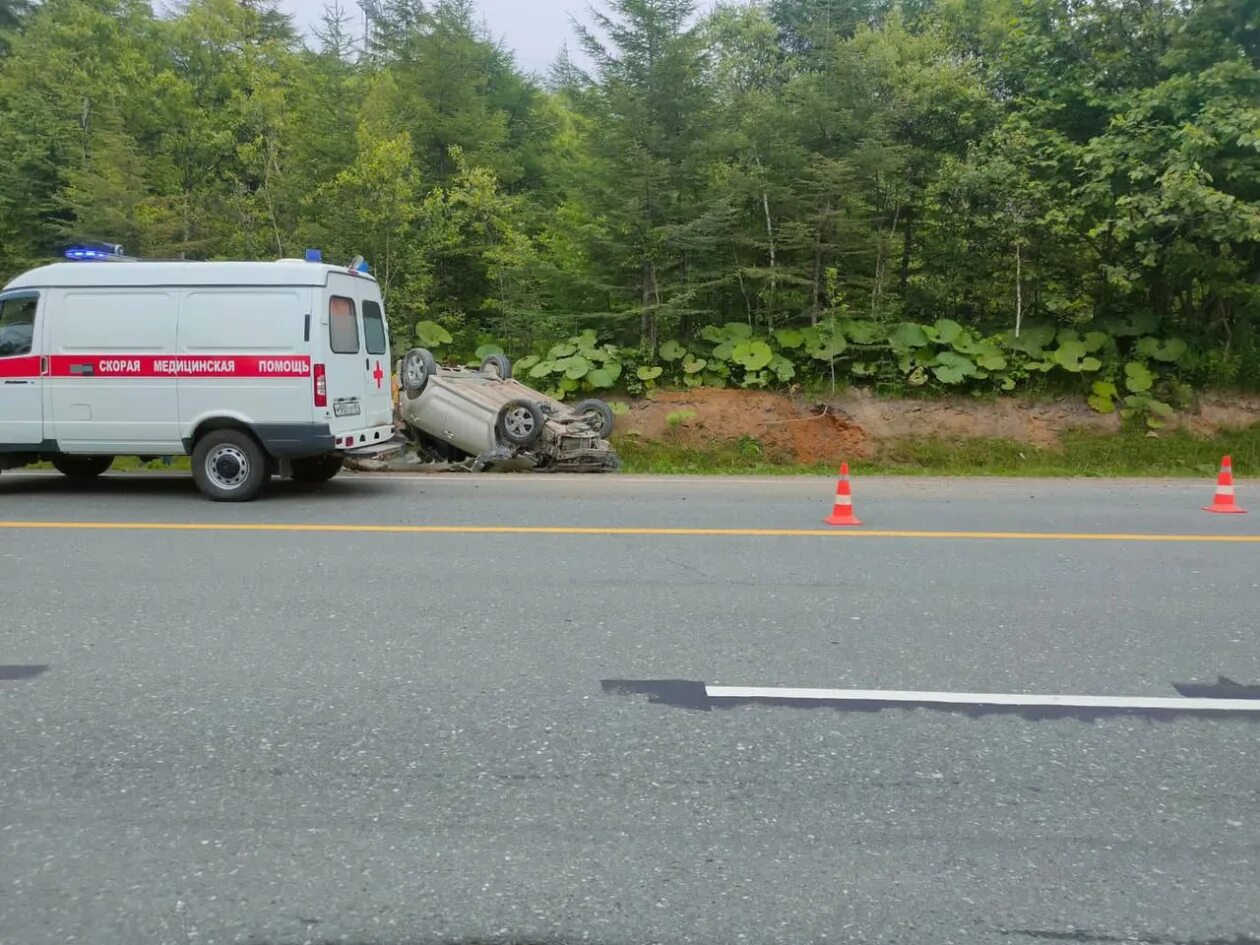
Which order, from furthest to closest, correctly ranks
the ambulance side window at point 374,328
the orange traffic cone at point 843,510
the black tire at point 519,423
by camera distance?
the black tire at point 519,423 → the ambulance side window at point 374,328 → the orange traffic cone at point 843,510

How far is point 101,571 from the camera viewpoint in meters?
7.24

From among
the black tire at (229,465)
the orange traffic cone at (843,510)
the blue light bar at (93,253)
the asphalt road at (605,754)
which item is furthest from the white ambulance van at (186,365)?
the orange traffic cone at (843,510)

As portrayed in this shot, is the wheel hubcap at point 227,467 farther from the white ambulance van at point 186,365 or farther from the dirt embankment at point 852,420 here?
the dirt embankment at point 852,420

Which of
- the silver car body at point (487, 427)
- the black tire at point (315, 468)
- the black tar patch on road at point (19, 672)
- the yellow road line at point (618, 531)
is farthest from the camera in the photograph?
the silver car body at point (487, 427)

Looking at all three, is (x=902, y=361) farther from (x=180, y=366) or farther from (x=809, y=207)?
(x=180, y=366)

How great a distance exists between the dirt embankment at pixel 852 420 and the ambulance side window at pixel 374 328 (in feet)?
21.3

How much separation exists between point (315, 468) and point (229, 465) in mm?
1451

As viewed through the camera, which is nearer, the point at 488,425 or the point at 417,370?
the point at 488,425

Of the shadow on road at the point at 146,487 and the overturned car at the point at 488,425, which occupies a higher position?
the overturned car at the point at 488,425

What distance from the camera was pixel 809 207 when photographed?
59.4ft

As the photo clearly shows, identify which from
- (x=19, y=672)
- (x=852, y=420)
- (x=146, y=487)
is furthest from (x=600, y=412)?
(x=19, y=672)

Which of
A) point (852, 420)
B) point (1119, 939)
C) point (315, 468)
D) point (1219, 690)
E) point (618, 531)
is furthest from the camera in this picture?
point (852, 420)

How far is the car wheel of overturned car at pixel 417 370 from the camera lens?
1446 centimetres

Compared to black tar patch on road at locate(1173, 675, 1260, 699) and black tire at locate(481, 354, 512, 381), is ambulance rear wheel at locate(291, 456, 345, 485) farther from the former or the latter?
black tar patch on road at locate(1173, 675, 1260, 699)
